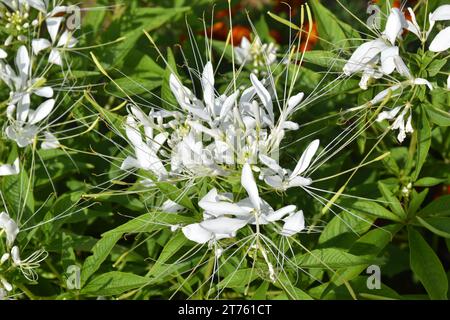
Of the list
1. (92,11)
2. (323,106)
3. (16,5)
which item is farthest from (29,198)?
(323,106)

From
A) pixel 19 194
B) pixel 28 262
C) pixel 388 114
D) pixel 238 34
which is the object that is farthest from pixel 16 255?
pixel 238 34

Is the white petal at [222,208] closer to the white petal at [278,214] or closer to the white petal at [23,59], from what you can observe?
the white petal at [278,214]

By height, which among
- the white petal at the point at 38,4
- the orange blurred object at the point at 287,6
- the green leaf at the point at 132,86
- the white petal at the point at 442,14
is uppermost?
the orange blurred object at the point at 287,6

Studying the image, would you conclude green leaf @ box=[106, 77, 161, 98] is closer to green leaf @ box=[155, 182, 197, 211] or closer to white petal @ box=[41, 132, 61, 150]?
white petal @ box=[41, 132, 61, 150]

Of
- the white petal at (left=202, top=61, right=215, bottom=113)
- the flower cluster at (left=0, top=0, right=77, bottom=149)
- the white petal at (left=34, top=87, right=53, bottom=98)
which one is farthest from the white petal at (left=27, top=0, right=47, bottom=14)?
the white petal at (left=202, top=61, right=215, bottom=113)

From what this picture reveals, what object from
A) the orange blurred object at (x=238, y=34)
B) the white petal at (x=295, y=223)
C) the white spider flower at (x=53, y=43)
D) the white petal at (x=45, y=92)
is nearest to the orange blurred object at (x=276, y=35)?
the orange blurred object at (x=238, y=34)

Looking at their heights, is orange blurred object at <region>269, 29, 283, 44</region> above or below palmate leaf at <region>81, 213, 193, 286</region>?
above
